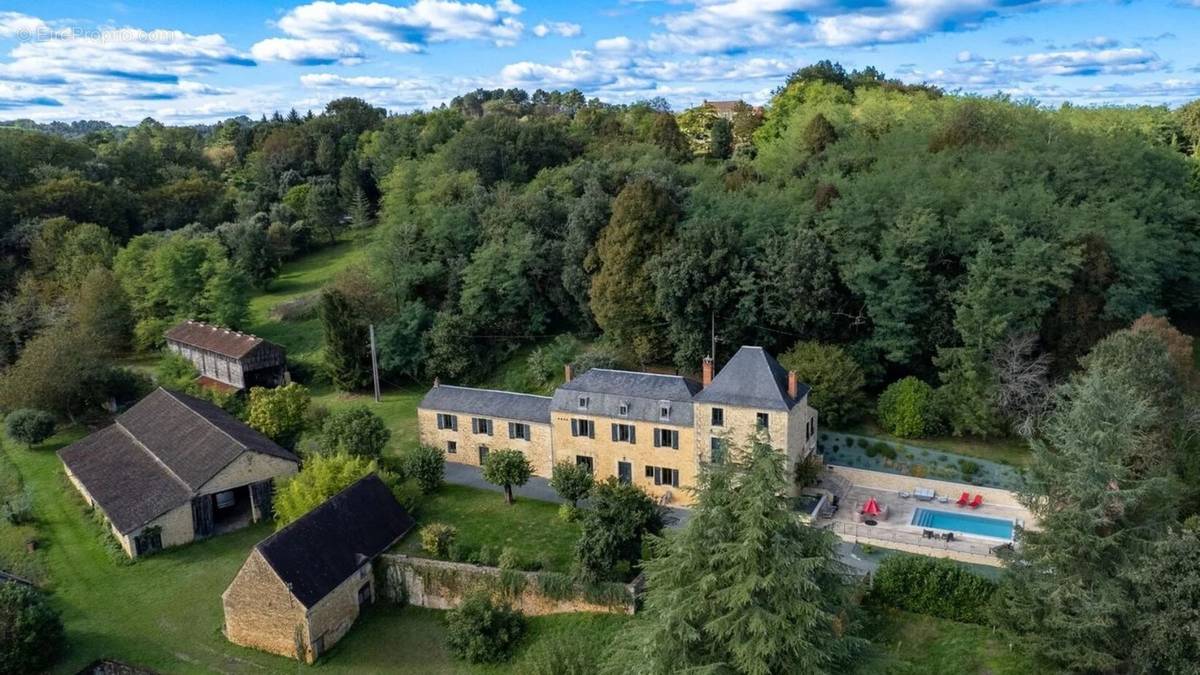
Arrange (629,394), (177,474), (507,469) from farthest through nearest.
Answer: (177,474), (629,394), (507,469)

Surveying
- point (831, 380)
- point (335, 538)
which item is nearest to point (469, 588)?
point (335, 538)

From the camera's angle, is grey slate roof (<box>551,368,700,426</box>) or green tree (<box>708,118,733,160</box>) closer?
grey slate roof (<box>551,368,700,426</box>)

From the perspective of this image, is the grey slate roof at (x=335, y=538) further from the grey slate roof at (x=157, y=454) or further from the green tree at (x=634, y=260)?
the green tree at (x=634, y=260)

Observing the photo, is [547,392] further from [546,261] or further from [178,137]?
[178,137]

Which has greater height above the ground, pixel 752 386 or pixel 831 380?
pixel 752 386

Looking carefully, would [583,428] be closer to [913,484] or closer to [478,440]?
[478,440]

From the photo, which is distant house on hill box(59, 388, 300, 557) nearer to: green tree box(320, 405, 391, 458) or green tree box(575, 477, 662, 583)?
green tree box(320, 405, 391, 458)

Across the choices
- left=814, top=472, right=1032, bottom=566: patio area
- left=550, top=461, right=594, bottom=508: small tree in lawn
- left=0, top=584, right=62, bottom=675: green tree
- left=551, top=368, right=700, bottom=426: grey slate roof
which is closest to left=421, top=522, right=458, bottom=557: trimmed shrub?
left=550, top=461, right=594, bottom=508: small tree in lawn

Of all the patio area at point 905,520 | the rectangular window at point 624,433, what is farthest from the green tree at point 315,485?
the patio area at point 905,520
